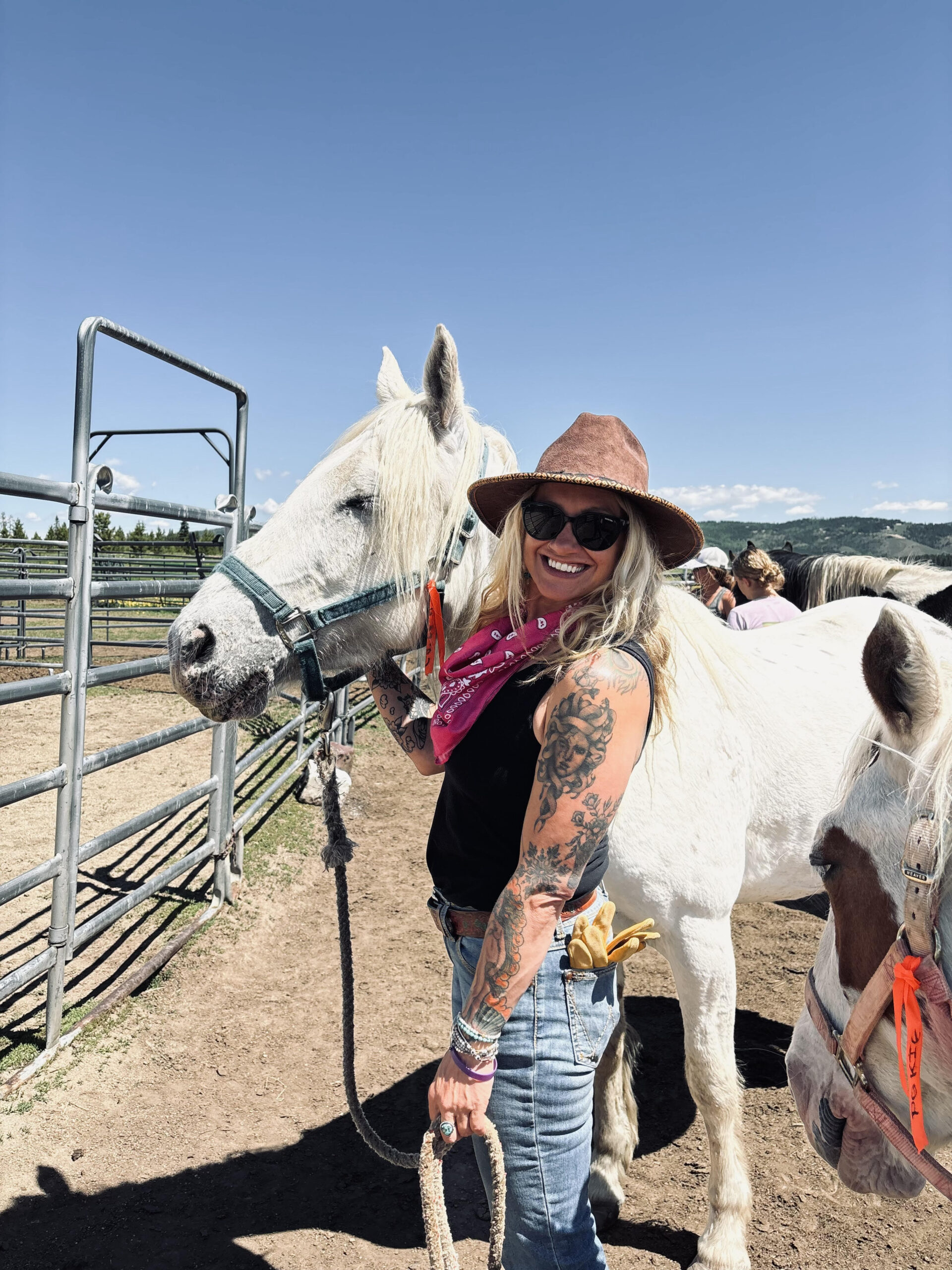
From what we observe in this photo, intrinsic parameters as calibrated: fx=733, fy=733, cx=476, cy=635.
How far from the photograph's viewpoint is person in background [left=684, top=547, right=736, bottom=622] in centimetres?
724

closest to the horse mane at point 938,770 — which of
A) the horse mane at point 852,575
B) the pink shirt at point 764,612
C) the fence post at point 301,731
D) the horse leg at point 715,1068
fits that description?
the horse leg at point 715,1068

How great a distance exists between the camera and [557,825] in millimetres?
1127

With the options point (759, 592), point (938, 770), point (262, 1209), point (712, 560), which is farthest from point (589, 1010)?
point (712, 560)

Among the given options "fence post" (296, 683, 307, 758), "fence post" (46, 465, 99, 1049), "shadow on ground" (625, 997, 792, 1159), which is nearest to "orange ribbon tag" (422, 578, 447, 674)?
"fence post" (46, 465, 99, 1049)

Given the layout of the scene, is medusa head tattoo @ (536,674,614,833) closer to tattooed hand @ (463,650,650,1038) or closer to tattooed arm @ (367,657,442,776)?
tattooed hand @ (463,650,650,1038)

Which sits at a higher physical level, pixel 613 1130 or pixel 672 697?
pixel 672 697

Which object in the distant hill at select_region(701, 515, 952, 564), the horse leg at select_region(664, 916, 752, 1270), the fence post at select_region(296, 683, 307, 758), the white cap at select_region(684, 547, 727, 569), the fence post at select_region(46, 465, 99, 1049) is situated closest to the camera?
the horse leg at select_region(664, 916, 752, 1270)

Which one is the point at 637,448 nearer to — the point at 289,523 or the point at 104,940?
the point at 289,523

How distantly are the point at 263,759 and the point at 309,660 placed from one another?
18.3ft

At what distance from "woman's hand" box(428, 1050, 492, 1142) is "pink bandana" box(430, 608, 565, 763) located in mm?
512

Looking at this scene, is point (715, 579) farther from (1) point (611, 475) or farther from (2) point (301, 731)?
(1) point (611, 475)

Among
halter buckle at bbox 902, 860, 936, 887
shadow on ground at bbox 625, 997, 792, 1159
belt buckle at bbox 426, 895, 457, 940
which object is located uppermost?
halter buckle at bbox 902, 860, 936, 887

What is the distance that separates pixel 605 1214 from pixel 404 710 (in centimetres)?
181

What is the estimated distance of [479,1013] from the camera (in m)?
1.13
